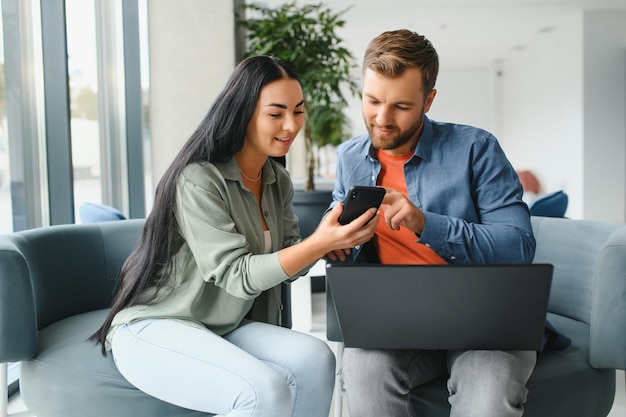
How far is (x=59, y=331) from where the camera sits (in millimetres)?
1604

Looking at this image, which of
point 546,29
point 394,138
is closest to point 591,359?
point 394,138

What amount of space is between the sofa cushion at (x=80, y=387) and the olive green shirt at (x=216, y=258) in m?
Result: 0.10

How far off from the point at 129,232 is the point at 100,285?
185 millimetres

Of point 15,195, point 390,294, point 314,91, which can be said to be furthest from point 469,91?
point 390,294

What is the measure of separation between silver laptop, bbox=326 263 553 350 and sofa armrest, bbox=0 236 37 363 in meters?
0.73

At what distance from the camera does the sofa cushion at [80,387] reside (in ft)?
4.39

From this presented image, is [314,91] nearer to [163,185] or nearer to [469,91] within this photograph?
[163,185]

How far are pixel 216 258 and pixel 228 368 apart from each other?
23 centimetres

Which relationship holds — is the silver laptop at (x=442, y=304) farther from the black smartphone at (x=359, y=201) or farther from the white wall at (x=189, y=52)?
the white wall at (x=189, y=52)

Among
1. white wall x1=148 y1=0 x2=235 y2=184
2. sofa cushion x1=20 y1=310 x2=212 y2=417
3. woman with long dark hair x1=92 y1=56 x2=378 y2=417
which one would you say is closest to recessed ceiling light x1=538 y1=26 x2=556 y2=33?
white wall x1=148 y1=0 x2=235 y2=184

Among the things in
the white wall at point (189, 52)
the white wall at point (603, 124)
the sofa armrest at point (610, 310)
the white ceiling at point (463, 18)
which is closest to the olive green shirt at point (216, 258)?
the sofa armrest at point (610, 310)

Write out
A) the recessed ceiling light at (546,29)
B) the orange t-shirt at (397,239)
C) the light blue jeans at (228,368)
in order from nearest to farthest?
→ the light blue jeans at (228,368)
the orange t-shirt at (397,239)
the recessed ceiling light at (546,29)

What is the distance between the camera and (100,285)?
1.86 m

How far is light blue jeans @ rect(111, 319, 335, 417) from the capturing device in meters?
1.20
